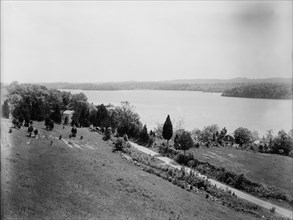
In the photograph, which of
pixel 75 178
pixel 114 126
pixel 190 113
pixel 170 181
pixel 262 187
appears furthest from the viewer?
pixel 114 126

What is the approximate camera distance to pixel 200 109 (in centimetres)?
3052

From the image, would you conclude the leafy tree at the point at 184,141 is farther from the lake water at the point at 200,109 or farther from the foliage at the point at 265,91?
the foliage at the point at 265,91

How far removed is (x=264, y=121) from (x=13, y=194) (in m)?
34.1

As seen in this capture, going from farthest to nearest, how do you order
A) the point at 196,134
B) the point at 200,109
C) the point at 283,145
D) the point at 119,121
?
the point at 196,134 < the point at 119,121 < the point at 283,145 < the point at 200,109

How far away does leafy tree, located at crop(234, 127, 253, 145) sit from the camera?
36.1 m

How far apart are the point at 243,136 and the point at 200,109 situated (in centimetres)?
926

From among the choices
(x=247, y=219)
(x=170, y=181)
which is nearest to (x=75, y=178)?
(x=170, y=181)

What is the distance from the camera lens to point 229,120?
36.4 meters

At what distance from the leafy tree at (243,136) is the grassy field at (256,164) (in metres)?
6.86

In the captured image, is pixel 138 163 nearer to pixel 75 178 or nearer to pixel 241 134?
pixel 75 178

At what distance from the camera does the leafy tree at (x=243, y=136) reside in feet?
118

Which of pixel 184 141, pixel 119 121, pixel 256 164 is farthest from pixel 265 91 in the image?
pixel 119 121

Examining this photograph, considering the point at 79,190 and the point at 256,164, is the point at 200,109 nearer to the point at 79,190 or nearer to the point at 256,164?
the point at 256,164

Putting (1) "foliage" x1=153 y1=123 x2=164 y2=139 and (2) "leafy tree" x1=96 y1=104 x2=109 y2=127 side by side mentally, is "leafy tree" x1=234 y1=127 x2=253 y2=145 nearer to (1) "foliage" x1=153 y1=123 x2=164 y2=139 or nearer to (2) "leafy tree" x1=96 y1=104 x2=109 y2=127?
(1) "foliage" x1=153 y1=123 x2=164 y2=139
